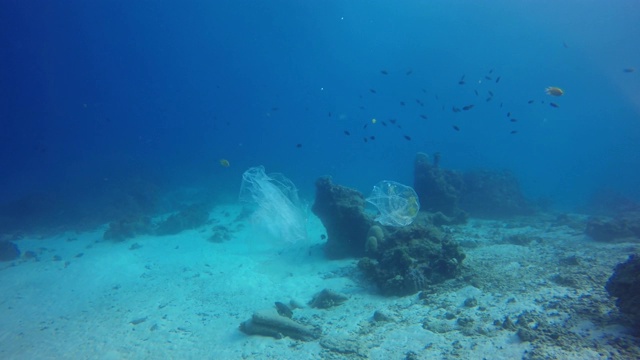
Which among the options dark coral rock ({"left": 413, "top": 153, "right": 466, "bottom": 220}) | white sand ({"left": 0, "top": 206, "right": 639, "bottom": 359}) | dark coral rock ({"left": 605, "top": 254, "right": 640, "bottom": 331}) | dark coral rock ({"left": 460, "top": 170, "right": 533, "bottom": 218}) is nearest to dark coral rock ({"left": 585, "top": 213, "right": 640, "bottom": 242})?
white sand ({"left": 0, "top": 206, "right": 639, "bottom": 359})

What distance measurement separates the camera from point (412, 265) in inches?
351

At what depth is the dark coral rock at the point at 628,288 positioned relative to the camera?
5332mm

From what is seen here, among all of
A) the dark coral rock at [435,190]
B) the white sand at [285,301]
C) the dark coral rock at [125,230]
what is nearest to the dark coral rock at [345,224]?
the white sand at [285,301]

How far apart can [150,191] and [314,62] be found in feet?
310

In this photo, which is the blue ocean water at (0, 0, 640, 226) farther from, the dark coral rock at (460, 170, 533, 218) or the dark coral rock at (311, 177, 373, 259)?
the dark coral rock at (311, 177, 373, 259)

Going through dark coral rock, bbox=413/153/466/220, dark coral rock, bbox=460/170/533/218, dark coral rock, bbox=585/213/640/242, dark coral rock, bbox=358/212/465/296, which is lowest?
dark coral rock, bbox=358/212/465/296

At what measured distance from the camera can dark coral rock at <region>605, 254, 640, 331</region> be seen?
533 centimetres

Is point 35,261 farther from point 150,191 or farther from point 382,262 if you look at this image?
point 382,262

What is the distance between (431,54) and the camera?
102 metres

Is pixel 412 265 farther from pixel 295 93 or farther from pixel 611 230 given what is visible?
pixel 295 93

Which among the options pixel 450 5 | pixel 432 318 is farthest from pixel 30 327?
pixel 450 5

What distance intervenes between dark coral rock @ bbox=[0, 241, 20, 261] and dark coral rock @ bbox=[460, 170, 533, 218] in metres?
26.1

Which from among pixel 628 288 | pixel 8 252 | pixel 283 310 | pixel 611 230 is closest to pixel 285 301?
pixel 283 310

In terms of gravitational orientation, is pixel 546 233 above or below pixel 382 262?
above
